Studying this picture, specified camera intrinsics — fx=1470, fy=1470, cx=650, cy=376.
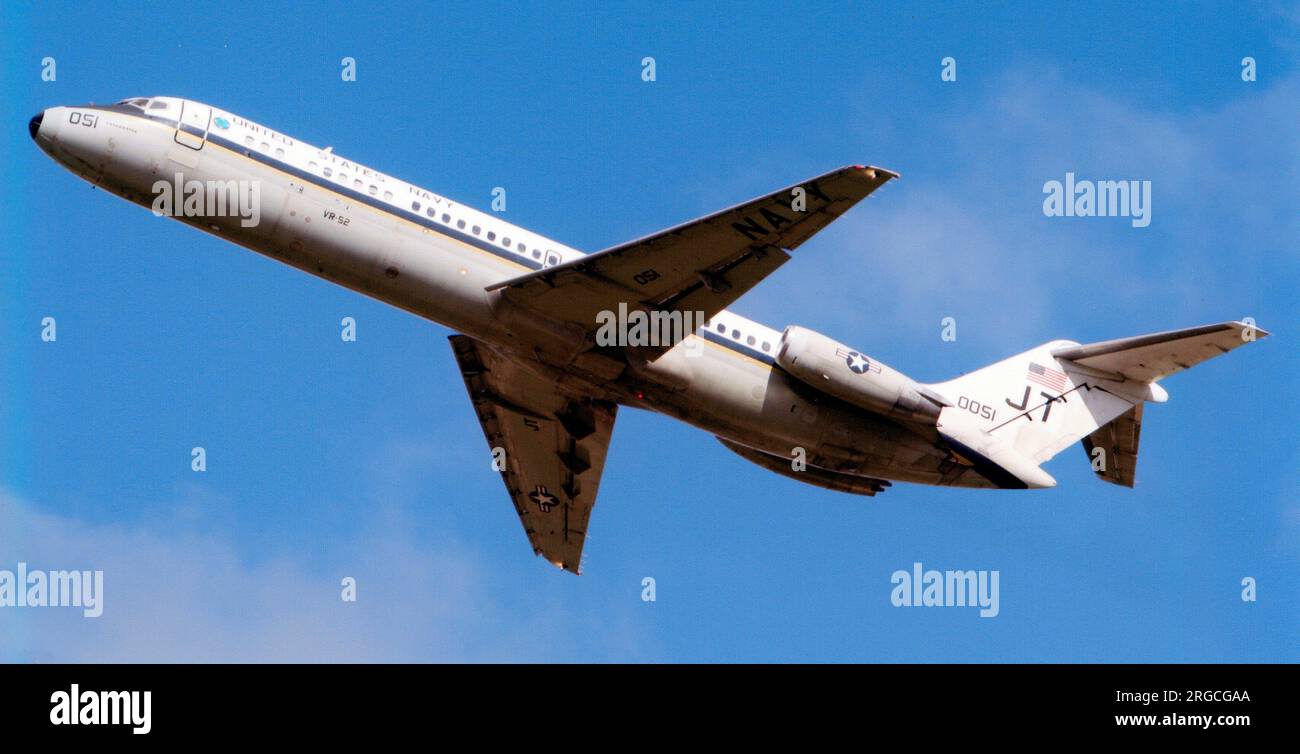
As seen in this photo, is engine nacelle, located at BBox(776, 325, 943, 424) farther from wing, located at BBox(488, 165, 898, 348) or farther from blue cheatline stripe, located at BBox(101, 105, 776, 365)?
blue cheatline stripe, located at BBox(101, 105, 776, 365)

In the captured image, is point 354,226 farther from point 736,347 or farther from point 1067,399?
point 1067,399

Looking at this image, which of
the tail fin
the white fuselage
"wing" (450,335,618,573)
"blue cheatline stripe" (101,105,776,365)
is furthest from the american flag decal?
"blue cheatline stripe" (101,105,776,365)

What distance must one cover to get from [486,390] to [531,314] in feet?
17.6

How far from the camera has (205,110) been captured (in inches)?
1151

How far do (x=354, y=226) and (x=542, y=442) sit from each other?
8457mm

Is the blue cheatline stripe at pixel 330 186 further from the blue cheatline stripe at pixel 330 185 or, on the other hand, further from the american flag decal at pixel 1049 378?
the american flag decal at pixel 1049 378

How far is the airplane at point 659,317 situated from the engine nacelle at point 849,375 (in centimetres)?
4

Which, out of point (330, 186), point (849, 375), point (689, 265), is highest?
point (330, 186)

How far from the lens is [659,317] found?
29.6m

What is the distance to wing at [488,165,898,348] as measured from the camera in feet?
89.2

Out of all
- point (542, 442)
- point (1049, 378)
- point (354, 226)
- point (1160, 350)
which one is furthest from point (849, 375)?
point (354, 226)

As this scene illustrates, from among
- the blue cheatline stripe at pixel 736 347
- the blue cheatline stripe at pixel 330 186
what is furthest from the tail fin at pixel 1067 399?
the blue cheatline stripe at pixel 330 186

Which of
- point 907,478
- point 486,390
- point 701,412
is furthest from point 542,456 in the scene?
point 907,478
